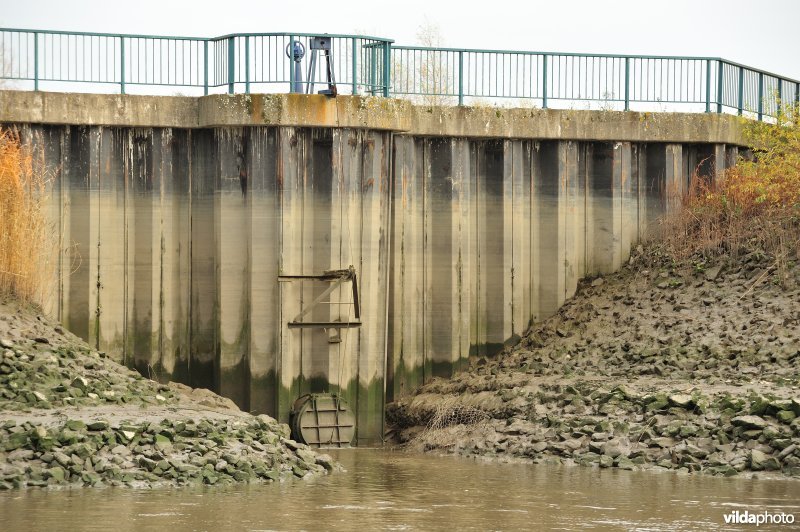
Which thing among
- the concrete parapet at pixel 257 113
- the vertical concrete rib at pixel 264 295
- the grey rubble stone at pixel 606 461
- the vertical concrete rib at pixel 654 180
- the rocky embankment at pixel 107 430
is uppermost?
the concrete parapet at pixel 257 113

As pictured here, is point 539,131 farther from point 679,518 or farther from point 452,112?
point 679,518

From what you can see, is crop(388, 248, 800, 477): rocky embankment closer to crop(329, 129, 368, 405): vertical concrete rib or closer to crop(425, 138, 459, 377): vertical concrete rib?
crop(425, 138, 459, 377): vertical concrete rib

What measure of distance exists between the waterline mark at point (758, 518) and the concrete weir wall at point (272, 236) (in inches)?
377

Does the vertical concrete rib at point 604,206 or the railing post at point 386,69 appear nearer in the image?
the railing post at point 386,69

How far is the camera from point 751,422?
21688 mm

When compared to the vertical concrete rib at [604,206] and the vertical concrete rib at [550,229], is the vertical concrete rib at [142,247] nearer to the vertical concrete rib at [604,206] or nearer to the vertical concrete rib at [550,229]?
the vertical concrete rib at [550,229]

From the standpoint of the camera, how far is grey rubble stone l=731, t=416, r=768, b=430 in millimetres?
21688

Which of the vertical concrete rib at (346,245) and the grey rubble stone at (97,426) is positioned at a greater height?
the vertical concrete rib at (346,245)

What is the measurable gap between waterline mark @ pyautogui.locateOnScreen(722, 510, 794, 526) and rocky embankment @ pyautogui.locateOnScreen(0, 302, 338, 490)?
244 inches

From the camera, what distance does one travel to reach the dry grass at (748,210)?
28047mm

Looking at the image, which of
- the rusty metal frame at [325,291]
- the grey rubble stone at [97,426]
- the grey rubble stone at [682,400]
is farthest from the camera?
the rusty metal frame at [325,291]

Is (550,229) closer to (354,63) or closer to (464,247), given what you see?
(464,247)

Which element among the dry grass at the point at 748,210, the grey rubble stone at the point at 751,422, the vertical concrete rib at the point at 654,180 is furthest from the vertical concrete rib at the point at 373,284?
the grey rubble stone at the point at 751,422

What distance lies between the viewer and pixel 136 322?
26.5 meters
